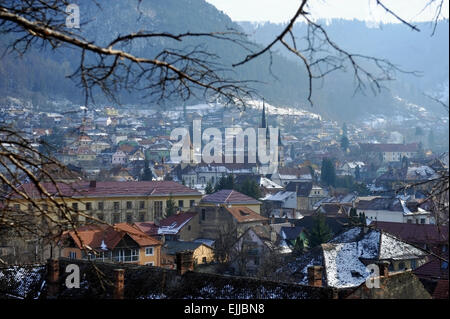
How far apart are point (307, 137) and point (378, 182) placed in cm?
7105

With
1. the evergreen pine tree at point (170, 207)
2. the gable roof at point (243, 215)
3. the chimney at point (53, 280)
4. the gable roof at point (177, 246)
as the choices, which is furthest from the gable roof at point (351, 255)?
the evergreen pine tree at point (170, 207)

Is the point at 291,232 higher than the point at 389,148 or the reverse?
the reverse

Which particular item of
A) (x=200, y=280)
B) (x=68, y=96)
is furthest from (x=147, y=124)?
(x=200, y=280)

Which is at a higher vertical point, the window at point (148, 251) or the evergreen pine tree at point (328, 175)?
the evergreen pine tree at point (328, 175)

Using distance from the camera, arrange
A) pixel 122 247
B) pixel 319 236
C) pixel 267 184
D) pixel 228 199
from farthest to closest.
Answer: pixel 267 184, pixel 228 199, pixel 319 236, pixel 122 247

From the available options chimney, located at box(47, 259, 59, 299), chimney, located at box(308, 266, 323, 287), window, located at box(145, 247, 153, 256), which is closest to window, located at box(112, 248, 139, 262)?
window, located at box(145, 247, 153, 256)

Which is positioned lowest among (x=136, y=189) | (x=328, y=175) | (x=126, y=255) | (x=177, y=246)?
(x=177, y=246)

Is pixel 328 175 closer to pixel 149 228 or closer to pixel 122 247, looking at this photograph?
pixel 149 228

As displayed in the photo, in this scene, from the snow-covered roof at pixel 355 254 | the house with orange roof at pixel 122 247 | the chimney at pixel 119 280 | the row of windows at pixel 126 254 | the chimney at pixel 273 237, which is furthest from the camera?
the chimney at pixel 273 237

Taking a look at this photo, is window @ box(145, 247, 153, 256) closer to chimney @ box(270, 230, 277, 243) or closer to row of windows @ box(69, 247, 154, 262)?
row of windows @ box(69, 247, 154, 262)

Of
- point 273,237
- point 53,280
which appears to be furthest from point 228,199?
point 53,280

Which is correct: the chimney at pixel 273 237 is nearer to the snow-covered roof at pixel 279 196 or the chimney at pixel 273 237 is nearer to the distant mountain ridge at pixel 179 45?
the snow-covered roof at pixel 279 196
